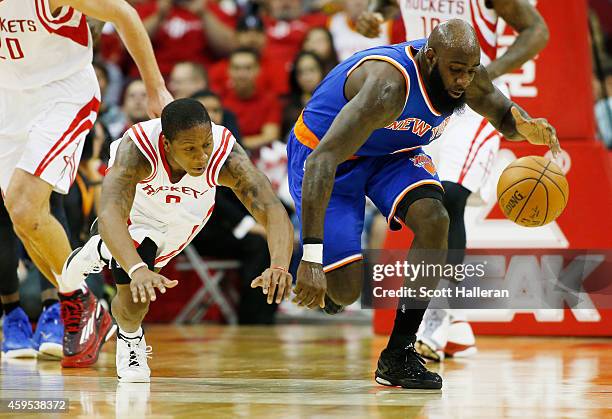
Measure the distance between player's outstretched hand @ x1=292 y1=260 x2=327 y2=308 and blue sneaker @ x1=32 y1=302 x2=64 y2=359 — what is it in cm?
255

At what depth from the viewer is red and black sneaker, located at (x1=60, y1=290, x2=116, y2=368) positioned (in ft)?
20.6

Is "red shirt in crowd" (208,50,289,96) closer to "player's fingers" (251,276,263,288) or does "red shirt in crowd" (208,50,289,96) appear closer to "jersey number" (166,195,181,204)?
"jersey number" (166,195,181,204)

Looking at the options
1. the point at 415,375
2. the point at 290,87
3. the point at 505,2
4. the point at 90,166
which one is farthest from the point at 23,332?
the point at 290,87

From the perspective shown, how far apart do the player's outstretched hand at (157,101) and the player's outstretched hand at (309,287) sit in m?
1.69

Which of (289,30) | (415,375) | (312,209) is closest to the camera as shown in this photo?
(312,209)

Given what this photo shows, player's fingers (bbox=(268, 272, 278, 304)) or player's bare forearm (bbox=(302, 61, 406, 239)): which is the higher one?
player's bare forearm (bbox=(302, 61, 406, 239))

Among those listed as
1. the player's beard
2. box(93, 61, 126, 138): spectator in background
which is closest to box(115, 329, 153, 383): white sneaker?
the player's beard

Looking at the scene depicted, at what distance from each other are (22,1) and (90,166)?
2892mm

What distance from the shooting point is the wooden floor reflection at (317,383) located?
4.27 metres

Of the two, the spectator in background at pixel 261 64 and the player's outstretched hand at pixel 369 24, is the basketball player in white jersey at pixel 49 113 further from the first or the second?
the spectator in background at pixel 261 64

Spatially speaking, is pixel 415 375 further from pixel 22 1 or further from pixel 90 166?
pixel 90 166

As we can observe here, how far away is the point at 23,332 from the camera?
703 centimetres

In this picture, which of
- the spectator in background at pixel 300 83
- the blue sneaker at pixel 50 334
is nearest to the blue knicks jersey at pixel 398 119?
the blue sneaker at pixel 50 334

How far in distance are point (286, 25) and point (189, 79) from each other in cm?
237
